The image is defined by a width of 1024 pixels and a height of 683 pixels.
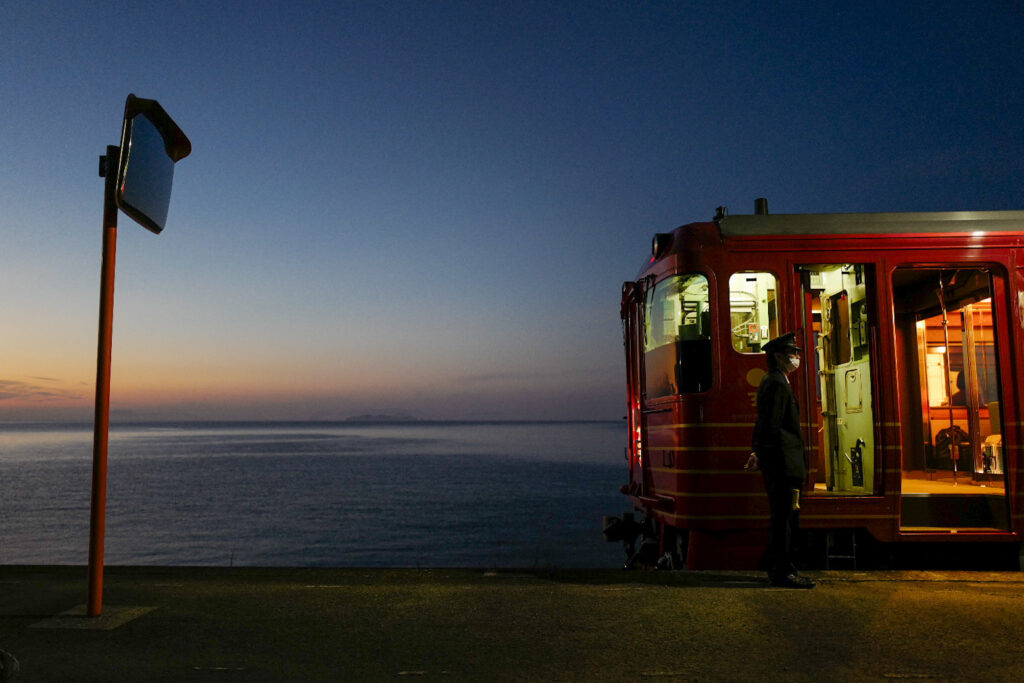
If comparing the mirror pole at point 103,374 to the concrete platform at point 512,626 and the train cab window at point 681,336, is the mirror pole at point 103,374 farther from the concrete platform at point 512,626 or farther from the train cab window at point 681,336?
the train cab window at point 681,336

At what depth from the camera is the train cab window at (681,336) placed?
7.75 m

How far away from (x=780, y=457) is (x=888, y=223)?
2.71 m

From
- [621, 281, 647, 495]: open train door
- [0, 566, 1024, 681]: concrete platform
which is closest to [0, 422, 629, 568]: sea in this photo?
[621, 281, 647, 495]: open train door

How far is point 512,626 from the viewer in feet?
16.1

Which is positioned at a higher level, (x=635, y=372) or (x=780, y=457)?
(x=635, y=372)

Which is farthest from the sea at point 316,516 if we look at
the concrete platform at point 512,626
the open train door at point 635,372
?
the concrete platform at point 512,626

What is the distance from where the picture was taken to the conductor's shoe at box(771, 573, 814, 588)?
6105mm

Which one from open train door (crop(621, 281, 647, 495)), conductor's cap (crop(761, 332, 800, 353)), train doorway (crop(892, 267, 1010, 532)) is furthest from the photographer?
train doorway (crop(892, 267, 1010, 532))

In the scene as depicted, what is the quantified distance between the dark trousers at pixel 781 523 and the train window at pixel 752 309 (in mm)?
1749

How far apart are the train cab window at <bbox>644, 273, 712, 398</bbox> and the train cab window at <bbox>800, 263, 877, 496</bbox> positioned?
98cm

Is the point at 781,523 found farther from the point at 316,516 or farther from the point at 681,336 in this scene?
the point at 316,516

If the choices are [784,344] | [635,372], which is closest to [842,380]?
[635,372]

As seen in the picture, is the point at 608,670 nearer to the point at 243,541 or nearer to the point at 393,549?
the point at 393,549

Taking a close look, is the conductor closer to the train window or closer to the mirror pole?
the train window
